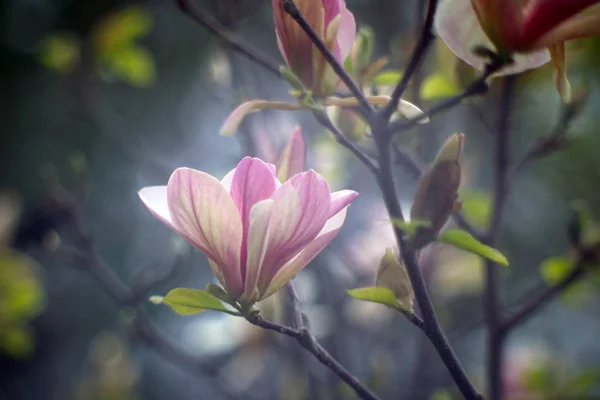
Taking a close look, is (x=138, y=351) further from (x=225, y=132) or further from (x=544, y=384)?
(x=225, y=132)

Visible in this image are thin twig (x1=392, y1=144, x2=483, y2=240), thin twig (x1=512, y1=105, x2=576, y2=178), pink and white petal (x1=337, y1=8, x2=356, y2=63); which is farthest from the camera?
thin twig (x1=512, y1=105, x2=576, y2=178)

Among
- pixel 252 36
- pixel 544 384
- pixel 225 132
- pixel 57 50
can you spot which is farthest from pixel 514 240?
pixel 225 132

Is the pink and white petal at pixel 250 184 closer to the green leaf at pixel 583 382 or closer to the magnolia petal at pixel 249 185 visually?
the magnolia petal at pixel 249 185

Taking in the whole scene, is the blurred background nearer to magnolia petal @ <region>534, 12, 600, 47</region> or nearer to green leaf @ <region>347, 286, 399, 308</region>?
green leaf @ <region>347, 286, 399, 308</region>

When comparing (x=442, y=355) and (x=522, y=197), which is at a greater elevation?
(x=442, y=355)

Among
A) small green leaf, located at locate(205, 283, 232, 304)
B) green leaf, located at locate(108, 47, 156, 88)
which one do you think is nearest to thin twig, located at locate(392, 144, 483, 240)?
small green leaf, located at locate(205, 283, 232, 304)

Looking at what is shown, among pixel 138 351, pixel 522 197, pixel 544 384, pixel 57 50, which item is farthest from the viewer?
pixel 138 351

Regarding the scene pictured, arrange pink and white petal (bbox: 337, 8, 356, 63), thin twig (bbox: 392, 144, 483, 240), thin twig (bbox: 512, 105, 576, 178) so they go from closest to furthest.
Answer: pink and white petal (bbox: 337, 8, 356, 63)
thin twig (bbox: 392, 144, 483, 240)
thin twig (bbox: 512, 105, 576, 178)
